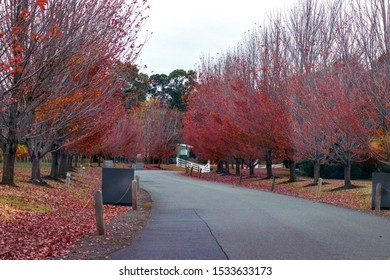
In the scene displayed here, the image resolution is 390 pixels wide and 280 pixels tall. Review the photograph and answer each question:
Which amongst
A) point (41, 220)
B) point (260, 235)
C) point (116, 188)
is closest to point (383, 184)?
point (260, 235)

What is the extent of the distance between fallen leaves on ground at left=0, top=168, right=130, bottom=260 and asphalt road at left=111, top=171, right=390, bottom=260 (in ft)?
4.82

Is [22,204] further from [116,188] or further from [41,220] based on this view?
[116,188]

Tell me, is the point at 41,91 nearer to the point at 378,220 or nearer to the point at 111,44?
the point at 111,44

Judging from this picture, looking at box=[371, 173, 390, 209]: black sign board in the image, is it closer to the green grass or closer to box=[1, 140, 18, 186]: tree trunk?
the green grass

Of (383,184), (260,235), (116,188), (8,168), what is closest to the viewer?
(260,235)

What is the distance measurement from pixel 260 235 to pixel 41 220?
6246 mm

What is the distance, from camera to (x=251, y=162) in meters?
52.0

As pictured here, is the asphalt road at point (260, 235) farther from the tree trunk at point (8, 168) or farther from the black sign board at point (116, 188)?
the tree trunk at point (8, 168)

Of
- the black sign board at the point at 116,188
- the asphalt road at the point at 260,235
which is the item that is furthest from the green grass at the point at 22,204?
the asphalt road at the point at 260,235

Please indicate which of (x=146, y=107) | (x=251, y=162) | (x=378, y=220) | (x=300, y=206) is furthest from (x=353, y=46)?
(x=146, y=107)

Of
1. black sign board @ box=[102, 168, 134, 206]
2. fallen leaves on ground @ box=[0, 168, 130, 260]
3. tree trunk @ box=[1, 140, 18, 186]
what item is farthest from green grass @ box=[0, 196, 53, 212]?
tree trunk @ box=[1, 140, 18, 186]

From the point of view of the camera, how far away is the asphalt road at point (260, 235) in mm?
9953

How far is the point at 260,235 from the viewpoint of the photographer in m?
12.4

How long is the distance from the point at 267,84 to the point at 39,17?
23.0 m
